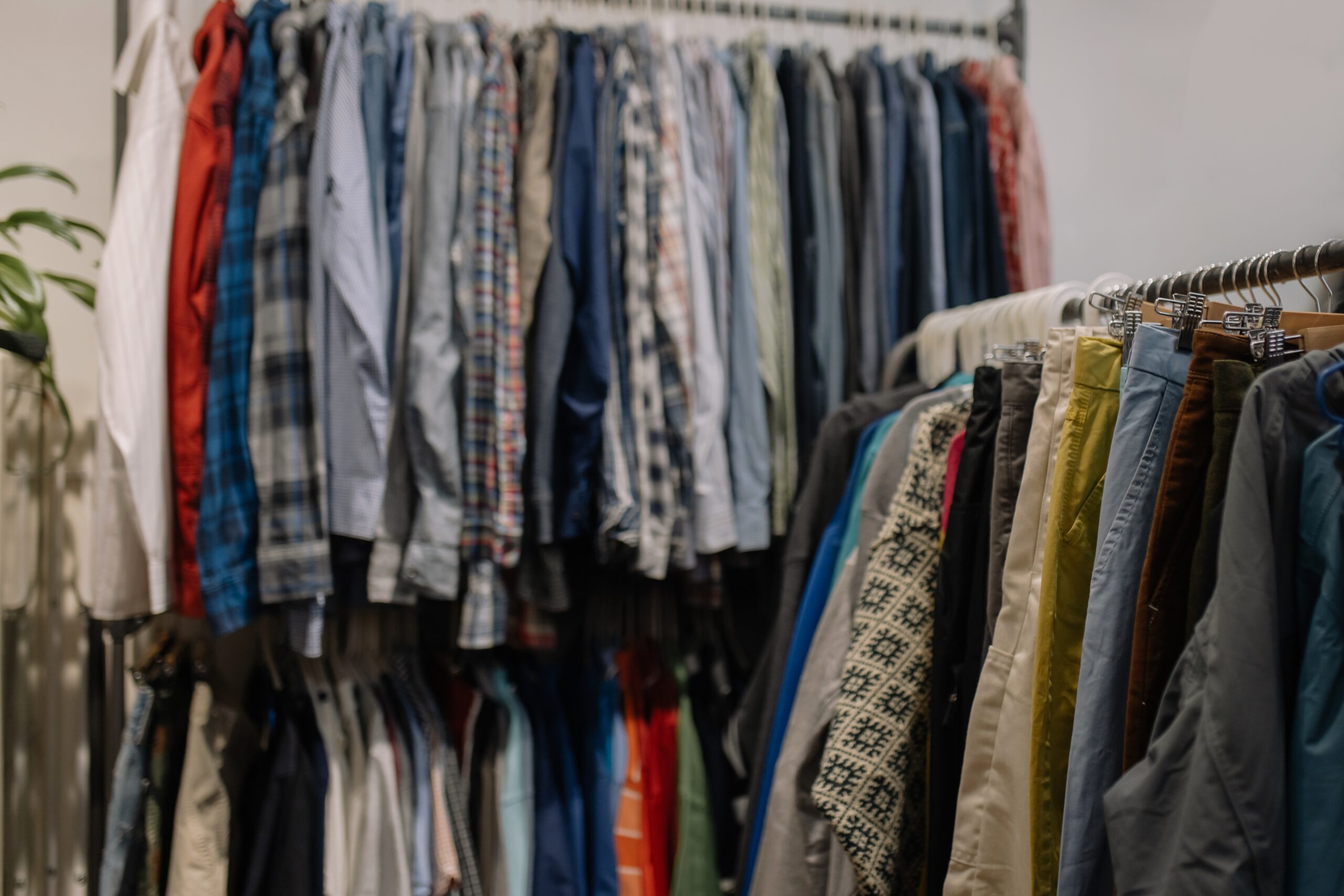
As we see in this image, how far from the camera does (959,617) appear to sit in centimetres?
84

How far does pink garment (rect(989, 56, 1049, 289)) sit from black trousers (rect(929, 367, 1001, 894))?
2.46ft

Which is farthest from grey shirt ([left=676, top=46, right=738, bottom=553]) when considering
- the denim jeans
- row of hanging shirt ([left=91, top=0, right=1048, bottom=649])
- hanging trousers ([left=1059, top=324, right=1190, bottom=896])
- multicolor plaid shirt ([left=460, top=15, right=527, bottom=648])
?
the denim jeans

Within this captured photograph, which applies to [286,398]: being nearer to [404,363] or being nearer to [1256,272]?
A: [404,363]

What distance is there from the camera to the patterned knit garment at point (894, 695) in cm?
84

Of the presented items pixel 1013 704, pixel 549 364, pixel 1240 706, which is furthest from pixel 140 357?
pixel 1240 706

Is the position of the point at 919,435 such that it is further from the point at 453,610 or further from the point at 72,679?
the point at 72,679

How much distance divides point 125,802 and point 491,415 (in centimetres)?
73

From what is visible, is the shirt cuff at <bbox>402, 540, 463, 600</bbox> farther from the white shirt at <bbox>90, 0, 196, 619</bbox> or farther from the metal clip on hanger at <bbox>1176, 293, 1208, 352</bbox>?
the metal clip on hanger at <bbox>1176, 293, 1208, 352</bbox>

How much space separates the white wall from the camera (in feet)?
3.22

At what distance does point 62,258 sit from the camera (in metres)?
1.48

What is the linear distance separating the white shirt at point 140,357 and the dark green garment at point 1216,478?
1.19 metres

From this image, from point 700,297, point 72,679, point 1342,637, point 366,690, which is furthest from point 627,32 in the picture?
point 72,679

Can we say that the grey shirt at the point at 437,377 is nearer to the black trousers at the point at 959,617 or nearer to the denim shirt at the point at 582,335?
the denim shirt at the point at 582,335

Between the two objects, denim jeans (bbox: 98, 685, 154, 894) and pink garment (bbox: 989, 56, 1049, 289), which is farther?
pink garment (bbox: 989, 56, 1049, 289)
